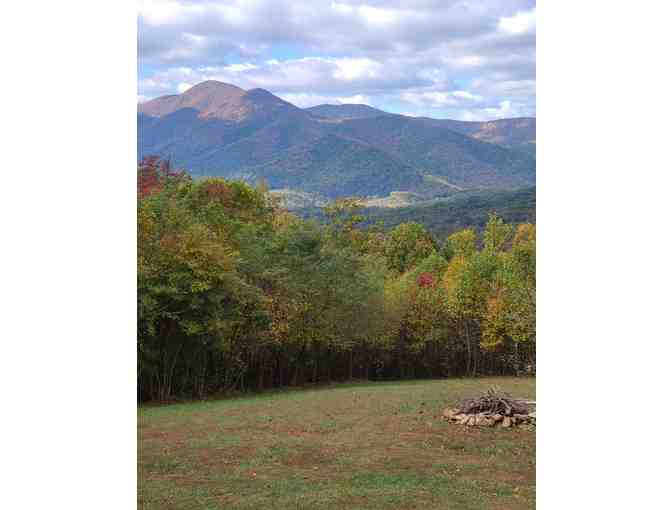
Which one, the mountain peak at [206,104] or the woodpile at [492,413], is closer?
the woodpile at [492,413]

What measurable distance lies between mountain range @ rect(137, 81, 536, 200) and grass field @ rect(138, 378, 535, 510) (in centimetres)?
2853

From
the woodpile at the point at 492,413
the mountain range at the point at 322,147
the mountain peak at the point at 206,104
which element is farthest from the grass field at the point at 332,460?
the mountain peak at the point at 206,104

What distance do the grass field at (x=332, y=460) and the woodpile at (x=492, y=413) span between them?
0.70ft

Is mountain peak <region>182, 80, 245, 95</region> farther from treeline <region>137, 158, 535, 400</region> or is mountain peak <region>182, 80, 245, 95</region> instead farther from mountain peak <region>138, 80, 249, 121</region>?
treeline <region>137, 158, 535, 400</region>

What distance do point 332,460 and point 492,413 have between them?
2.59m

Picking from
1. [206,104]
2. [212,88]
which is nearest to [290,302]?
[206,104]

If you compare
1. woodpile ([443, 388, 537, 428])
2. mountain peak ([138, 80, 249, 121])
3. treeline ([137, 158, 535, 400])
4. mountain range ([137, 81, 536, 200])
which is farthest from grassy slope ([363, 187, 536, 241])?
mountain peak ([138, 80, 249, 121])

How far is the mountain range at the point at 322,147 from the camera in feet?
137

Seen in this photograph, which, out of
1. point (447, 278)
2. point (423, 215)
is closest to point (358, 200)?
point (447, 278)

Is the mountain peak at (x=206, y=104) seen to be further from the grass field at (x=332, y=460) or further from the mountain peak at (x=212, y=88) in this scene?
the grass field at (x=332, y=460)

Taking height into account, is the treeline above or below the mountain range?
below

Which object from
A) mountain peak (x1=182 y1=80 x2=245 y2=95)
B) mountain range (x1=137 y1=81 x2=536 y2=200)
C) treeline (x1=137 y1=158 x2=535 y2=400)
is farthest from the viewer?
mountain peak (x1=182 y1=80 x2=245 y2=95)

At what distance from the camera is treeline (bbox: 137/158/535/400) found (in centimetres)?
1102
